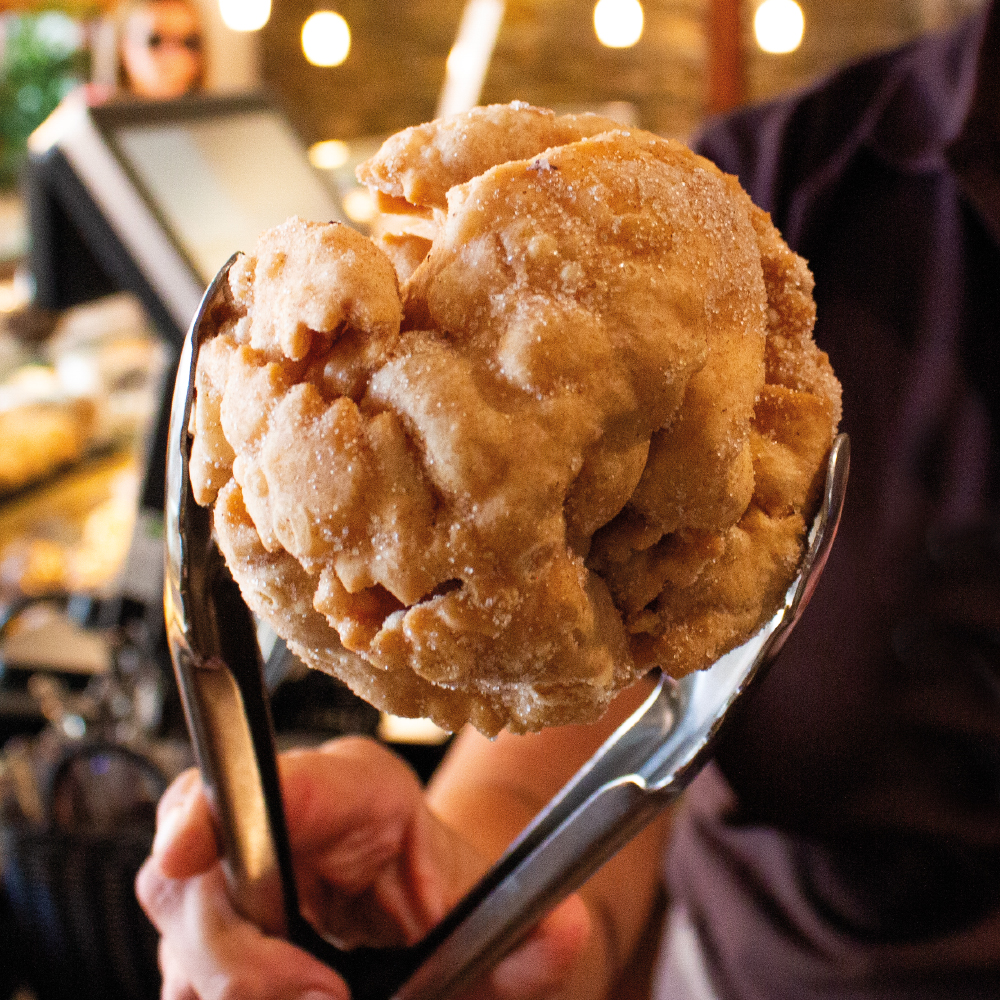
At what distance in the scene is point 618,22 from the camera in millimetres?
3725

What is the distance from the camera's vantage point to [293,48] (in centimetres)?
379

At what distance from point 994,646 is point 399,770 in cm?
52

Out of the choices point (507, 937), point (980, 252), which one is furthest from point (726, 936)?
point (980, 252)

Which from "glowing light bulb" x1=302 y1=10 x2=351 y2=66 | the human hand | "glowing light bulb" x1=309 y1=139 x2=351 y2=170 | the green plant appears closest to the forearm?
the human hand

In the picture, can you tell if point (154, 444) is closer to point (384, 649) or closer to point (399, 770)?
point (399, 770)

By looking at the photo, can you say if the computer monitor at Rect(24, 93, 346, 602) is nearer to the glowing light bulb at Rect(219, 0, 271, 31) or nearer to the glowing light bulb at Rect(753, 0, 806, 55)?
the glowing light bulb at Rect(219, 0, 271, 31)

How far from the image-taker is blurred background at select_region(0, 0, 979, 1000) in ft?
3.41

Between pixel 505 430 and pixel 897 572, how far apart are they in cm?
60

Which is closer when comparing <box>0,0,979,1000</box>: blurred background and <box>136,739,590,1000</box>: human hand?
<box>136,739,590,1000</box>: human hand

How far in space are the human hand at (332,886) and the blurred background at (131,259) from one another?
0.47 ft

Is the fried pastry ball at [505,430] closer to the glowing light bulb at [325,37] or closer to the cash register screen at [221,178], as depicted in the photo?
the cash register screen at [221,178]

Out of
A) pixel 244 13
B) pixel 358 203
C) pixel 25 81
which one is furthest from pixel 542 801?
pixel 244 13

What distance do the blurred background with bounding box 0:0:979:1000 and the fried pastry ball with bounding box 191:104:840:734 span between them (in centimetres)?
24

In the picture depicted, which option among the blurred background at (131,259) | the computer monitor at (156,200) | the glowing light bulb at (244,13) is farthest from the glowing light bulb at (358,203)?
the computer monitor at (156,200)
